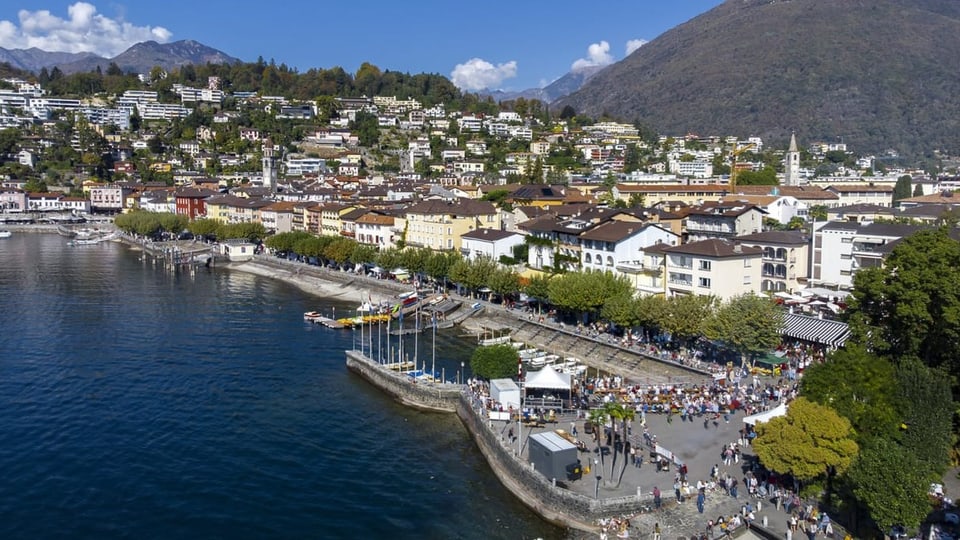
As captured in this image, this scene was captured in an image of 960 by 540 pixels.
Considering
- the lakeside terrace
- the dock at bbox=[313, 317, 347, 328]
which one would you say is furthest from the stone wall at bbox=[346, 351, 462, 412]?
the dock at bbox=[313, 317, 347, 328]

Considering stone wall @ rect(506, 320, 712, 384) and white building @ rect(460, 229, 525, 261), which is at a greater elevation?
white building @ rect(460, 229, 525, 261)

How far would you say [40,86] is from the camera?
196 metres

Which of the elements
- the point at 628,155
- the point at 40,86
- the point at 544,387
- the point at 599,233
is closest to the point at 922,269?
the point at 544,387

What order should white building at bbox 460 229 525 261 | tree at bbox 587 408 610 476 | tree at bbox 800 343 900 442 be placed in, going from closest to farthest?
tree at bbox 800 343 900 442, tree at bbox 587 408 610 476, white building at bbox 460 229 525 261

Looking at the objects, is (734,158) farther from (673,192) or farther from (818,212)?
(818,212)

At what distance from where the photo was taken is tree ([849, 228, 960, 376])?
2303 centimetres

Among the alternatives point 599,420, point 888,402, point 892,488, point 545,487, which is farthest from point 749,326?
point 892,488

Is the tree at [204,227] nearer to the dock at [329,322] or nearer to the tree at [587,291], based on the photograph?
the dock at [329,322]

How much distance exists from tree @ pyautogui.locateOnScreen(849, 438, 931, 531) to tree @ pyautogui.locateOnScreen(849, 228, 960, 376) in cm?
725

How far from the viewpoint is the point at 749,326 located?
3219 cm

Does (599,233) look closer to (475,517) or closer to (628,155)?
(475,517)

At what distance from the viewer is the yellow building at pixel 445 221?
6234cm

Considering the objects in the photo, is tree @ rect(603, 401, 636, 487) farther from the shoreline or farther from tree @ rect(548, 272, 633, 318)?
tree @ rect(548, 272, 633, 318)

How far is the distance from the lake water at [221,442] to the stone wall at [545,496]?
1.24 feet
